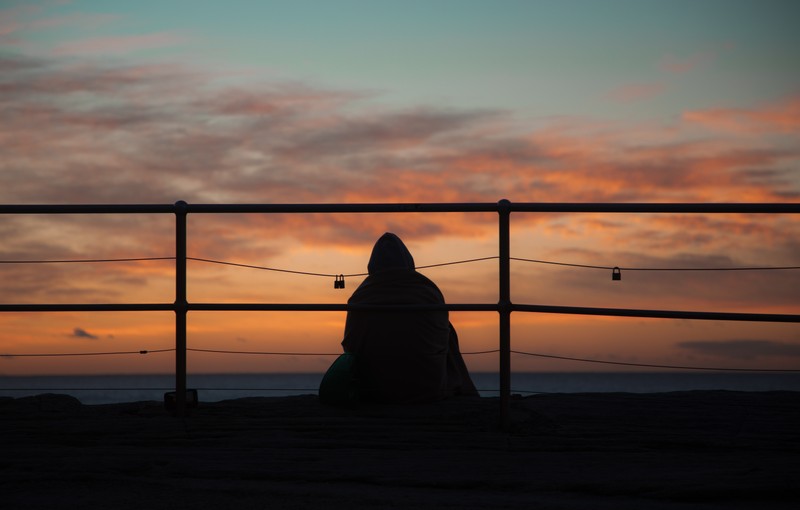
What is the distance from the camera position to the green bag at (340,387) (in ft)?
18.1

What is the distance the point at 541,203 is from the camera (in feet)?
16.6

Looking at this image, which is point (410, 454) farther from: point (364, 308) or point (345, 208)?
point (345, 208)

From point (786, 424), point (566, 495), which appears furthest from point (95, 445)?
point (786, 424)

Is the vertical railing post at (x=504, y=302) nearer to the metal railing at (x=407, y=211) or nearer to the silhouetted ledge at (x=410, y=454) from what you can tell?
the metal railing at (x=407, y=211)

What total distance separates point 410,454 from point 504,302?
1221 mm

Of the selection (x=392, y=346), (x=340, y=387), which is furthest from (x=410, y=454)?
(x=392, y=346)

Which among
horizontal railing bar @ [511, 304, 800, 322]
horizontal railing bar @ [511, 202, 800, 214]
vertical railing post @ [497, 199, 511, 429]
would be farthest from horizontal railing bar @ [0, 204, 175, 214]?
horizontal railing bar @ [511, 304, 800, 322]

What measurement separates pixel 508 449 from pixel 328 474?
1078 millimetres

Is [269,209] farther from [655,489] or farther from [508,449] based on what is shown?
[655,489]

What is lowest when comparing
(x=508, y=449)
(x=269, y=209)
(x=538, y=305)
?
(x=508, y=449)

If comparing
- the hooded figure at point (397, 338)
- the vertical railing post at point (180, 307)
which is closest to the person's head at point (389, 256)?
the hooded figure at point (397, 338)

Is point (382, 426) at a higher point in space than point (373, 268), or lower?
lower

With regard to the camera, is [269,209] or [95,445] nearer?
[95,445]

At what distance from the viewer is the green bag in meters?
5.53
